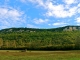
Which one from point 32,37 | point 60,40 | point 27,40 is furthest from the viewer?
point 32,37

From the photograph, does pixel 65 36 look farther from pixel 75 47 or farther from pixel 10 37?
pixel 75 47

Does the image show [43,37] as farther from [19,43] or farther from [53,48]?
[53,48]

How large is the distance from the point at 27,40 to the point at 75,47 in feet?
164

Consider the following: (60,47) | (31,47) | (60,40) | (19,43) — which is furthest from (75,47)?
(19,43)

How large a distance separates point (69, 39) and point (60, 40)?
17.9 feet

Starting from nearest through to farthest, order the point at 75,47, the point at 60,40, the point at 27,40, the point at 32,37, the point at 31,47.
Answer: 1. the point at 75,47
2. the point at 31,47
3. the point at 60,40
4. the point at 27,40
5. the point at 32,37

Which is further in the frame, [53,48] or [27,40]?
[27,40]

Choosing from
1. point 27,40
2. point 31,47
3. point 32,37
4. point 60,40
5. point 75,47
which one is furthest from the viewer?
point 32,37

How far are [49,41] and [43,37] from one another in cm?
1557

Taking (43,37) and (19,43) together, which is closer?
(19,43)

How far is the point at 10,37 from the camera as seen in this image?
155500 millimetres

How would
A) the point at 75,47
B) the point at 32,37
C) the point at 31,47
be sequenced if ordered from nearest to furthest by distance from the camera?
the point at 75,47
the point at 31,47
the point at 32,37

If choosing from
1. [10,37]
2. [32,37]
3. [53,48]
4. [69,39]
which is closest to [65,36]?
[69,39]

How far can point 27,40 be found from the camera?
491ft
